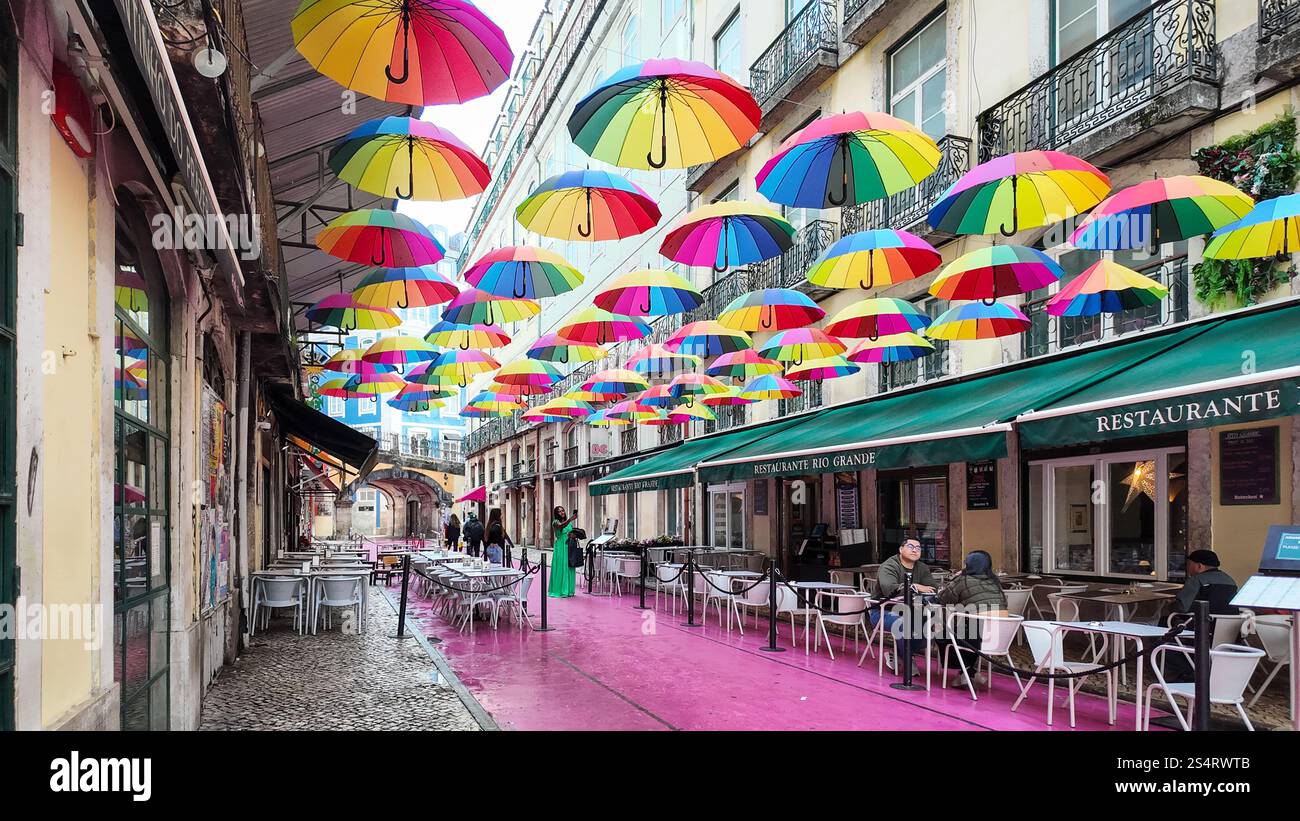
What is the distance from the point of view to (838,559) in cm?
1661

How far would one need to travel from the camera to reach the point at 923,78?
49.3ft

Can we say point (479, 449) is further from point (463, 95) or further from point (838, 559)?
point (463, 95)

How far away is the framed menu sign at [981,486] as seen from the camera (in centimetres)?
1266

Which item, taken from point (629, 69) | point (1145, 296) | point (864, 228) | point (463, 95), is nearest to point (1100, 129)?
point (1145, 296)

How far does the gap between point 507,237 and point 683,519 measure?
83.7 feet

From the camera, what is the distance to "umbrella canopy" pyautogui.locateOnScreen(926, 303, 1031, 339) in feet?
36.6

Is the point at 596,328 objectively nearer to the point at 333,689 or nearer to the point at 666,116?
the point at 666,116

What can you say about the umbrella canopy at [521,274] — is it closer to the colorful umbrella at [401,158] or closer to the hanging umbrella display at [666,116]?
the colorful umbrella at [401,158]

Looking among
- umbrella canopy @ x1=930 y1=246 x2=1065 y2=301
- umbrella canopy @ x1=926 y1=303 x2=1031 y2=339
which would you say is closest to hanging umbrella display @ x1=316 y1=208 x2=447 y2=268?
umbrella canopy @ x1=930 y1=246 x2=1065 y2=301

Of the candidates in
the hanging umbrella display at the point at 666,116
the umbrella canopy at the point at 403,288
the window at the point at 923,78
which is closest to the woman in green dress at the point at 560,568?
the umbrella canopy at the point at 403,288

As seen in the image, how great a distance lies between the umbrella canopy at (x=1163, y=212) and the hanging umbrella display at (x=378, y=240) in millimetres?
7008

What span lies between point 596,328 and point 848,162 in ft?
21.7

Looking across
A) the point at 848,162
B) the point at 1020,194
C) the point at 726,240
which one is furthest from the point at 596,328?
the point at 1020,194
